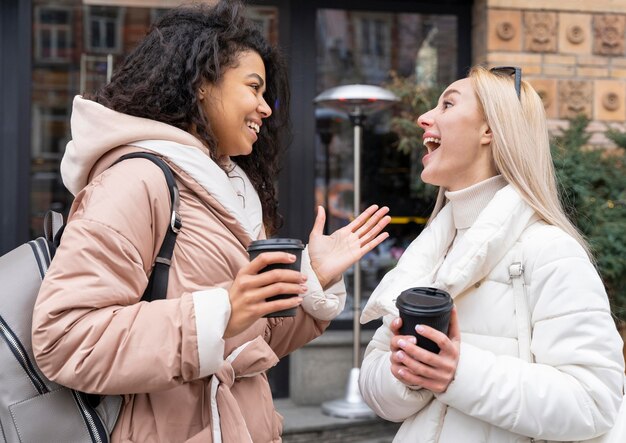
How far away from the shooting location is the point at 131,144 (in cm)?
166

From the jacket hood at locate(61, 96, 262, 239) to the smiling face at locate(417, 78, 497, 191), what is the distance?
1.86ft

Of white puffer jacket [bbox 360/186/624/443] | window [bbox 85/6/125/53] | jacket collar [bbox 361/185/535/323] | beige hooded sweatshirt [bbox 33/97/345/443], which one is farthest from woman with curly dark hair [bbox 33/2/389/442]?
window [bbox 85/6/125/53]

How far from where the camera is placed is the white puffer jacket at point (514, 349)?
5.24 ft

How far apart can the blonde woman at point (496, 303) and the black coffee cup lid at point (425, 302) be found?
0.16ft

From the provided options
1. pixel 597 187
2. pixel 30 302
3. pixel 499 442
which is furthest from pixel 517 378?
pixel 597 187

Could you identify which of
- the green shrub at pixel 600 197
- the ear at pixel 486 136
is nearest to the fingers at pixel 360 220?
the ear at pixel 486 136

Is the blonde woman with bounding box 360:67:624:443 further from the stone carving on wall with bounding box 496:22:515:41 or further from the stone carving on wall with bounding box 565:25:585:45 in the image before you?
the stone carving on wall with bounding box 565:25:585:45

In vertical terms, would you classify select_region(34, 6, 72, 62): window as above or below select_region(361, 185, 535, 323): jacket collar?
above

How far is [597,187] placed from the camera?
4613 mm

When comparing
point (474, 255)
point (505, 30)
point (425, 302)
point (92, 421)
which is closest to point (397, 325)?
point (425, 302)

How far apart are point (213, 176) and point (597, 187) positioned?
3.56 metres

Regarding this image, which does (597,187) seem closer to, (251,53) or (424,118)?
(424,118)

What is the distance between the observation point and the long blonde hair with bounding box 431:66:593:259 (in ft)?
5.93

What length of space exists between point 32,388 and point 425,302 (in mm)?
825
